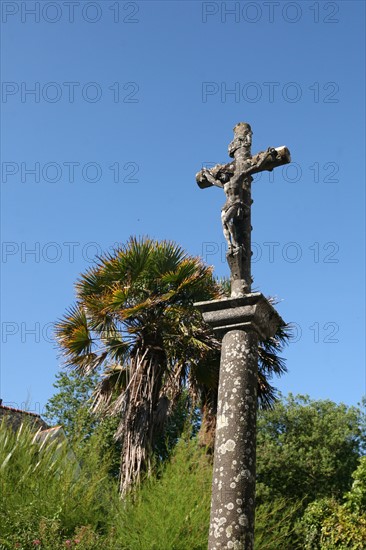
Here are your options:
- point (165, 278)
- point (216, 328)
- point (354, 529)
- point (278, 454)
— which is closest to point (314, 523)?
point (354, 529)

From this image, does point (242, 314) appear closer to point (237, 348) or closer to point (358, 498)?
point (237, 348)

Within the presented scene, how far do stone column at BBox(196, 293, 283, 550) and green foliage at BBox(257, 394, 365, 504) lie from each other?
1720 cm

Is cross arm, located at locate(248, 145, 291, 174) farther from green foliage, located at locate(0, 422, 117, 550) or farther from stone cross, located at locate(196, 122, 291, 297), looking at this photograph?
green foliage, located at locate(0, 422, 117, 550)

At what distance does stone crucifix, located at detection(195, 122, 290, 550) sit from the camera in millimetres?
5598

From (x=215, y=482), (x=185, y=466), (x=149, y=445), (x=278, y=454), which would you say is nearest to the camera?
(x=215, y=482)

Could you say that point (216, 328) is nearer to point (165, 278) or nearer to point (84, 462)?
point (84, 462)

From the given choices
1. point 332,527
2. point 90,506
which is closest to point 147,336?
point 90,506

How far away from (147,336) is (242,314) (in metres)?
6.46

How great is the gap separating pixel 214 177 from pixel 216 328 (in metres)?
1.92

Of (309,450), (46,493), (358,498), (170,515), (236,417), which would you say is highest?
(309,450)

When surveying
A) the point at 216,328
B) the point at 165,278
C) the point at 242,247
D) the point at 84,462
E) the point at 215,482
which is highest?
the point at 165,278

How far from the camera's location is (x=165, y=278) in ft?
41.5

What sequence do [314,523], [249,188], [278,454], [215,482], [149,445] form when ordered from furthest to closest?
1. [278,454]
2. [314,523]
3. [149,445]
4. [249,188]
5. [215,482]

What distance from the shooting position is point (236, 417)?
5977mm
